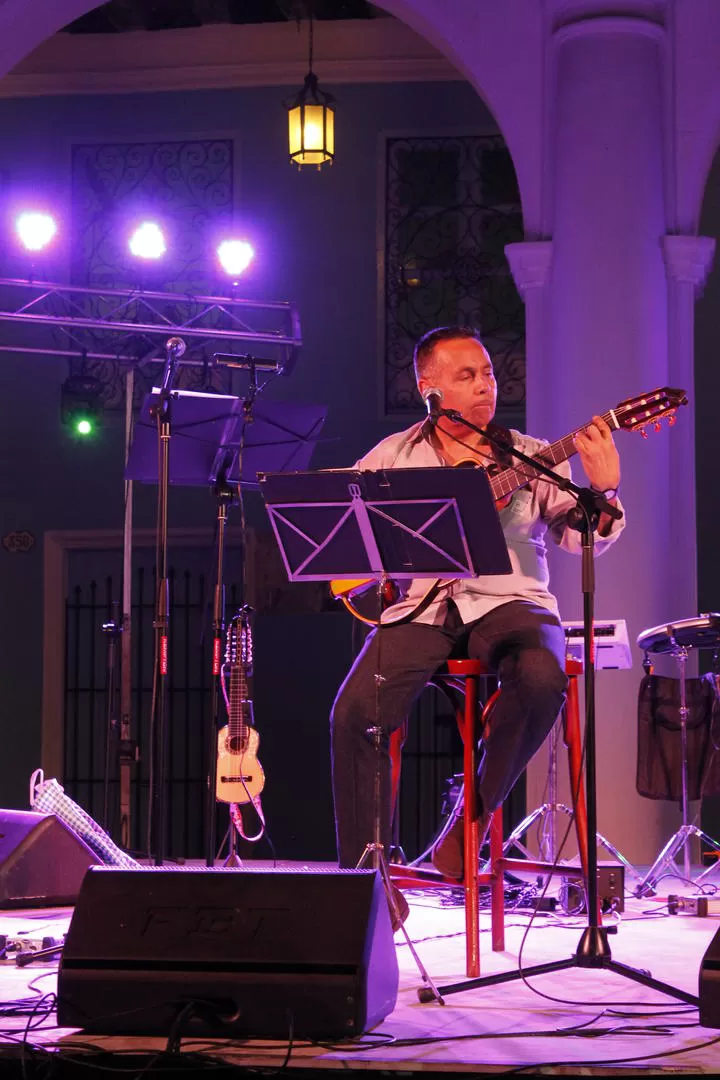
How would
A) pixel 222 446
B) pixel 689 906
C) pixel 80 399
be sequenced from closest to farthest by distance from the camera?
pixel 689 906, pixel 222 446, pixel 80 399

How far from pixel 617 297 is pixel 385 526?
3.79m

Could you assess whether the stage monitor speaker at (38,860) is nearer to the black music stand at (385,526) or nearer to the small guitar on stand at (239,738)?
the black music stand at (385,526)

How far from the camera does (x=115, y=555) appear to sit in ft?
35.8

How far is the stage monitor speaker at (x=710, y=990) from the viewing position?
2.64m

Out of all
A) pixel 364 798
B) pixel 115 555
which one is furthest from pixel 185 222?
pixel 364 798

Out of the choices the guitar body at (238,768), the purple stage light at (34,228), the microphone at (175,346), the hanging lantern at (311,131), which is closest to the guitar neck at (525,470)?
the microphone at (175,346)

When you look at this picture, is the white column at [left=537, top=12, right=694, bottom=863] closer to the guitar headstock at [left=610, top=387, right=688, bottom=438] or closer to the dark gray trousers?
the dark gray trousers

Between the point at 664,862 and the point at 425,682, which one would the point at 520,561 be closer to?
the point at 425,682

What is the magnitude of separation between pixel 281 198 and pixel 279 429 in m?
5.08

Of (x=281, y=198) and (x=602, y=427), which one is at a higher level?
(x=281, y=198)

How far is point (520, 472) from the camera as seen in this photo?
382 centimetres

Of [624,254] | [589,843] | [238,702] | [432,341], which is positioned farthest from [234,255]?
[589,843]

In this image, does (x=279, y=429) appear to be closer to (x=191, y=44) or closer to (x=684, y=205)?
(x=684, y=205)

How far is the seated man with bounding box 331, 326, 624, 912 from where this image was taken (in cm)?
361
